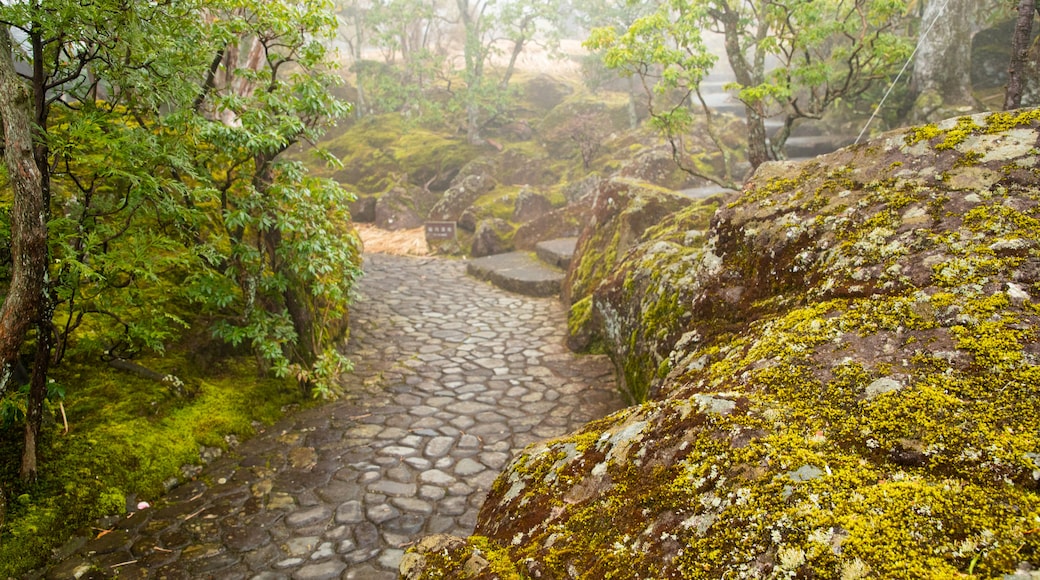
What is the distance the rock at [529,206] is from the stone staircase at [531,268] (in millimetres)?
2564

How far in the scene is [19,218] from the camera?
338cm

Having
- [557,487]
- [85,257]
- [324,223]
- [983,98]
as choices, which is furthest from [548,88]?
[557,487]

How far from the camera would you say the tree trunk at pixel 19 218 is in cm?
329

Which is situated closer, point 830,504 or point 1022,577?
point 1022,577

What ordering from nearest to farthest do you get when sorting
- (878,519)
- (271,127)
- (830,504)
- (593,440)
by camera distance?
1. (878,519)
2. (830,504)
3. (593,440)
4. (271,127)

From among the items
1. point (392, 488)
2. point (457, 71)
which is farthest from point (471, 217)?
point (392, 488)

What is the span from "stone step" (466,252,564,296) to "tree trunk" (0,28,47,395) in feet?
29.5

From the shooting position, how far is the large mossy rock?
153 centimetres

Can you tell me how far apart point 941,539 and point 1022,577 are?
18cm

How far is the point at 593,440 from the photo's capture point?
2664 millimetres

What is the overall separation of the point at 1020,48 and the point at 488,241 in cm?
1182

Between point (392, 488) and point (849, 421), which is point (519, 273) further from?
point (849, 421)

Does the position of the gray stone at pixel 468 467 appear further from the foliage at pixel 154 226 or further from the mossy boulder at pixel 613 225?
the mossy boulder at pixel 613 225

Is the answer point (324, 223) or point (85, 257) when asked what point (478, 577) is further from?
point (324, 223)
